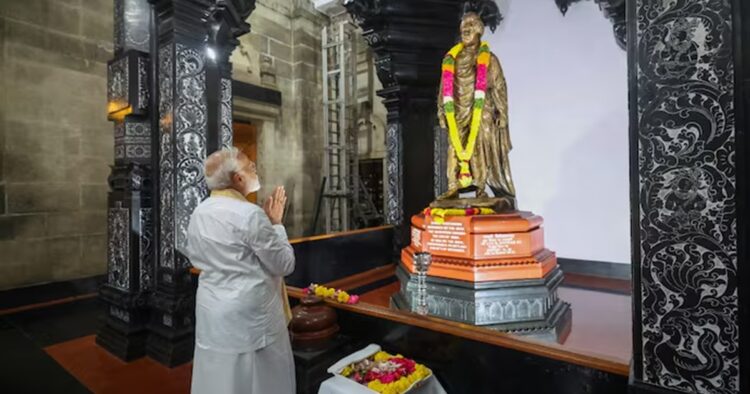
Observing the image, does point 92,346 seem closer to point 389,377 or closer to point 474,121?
point 389,377

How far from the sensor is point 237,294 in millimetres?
1684

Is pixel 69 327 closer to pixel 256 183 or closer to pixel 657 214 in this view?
pixel 256 183

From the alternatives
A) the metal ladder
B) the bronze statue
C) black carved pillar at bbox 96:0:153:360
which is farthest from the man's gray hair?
the metal ladder

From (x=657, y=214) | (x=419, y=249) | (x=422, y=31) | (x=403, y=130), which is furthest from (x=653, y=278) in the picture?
(x=422, y=31)

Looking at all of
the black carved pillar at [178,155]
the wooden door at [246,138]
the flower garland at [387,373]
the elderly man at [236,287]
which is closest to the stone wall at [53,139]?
the black carved pillar at [178,155]

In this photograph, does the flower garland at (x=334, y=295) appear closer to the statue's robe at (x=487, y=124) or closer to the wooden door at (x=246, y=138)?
the statue's robe at (x=487, y=124)

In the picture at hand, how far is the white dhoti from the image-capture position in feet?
5.57

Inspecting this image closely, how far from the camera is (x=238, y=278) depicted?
1.71 metres

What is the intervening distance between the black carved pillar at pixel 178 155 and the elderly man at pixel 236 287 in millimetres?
1273

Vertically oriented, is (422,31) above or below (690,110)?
above

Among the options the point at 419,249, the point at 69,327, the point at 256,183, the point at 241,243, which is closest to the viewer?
the point at 241,243

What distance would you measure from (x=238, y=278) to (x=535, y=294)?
211 cm

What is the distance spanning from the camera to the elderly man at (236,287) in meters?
1.68

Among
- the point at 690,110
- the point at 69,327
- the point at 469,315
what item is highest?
the point at 690,110
